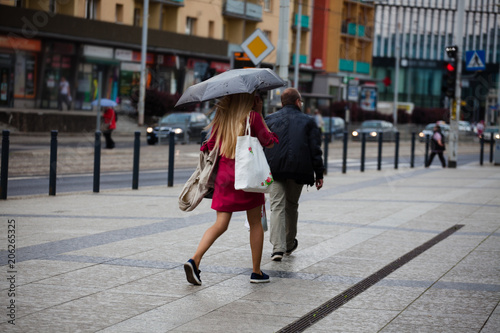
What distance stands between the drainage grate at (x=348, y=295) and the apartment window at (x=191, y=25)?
41.4 meters

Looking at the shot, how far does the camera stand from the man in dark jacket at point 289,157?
7605 mm

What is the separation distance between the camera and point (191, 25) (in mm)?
49094

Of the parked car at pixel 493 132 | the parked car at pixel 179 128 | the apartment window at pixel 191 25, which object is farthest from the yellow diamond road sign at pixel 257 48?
the apartment window at pixel 191 25

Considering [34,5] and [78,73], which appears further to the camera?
[78,73]

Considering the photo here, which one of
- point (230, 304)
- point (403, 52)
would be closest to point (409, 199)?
point (230, 304)

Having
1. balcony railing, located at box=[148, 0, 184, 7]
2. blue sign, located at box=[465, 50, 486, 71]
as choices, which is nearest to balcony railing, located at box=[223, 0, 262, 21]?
balcony railing, located at box=[148, 0, 184, 7]

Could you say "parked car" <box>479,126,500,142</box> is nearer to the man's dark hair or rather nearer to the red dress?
the man's dark hair

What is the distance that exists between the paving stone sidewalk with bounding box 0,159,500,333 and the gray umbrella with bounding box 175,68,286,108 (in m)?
1.47

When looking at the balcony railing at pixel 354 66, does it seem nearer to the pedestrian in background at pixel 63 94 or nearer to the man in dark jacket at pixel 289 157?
the pedestrian in background at pixel 63 94

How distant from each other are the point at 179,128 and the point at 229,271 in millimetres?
26648

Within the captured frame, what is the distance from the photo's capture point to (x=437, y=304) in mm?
5863

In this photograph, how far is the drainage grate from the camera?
5219 mm

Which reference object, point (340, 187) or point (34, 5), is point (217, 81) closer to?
point (340, 187)

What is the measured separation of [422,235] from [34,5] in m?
31.0
